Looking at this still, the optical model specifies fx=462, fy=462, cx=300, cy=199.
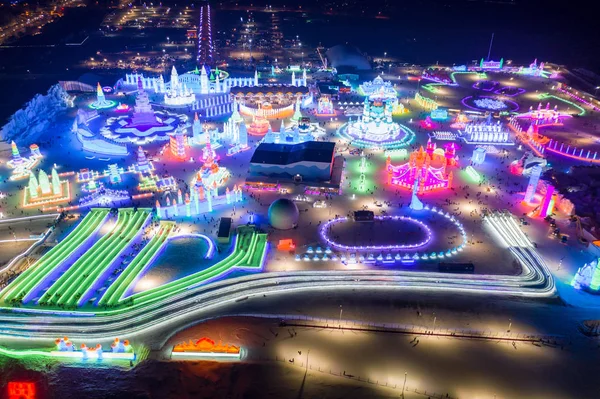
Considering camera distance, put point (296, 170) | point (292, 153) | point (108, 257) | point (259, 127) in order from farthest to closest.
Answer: point (259, 127), point (292, 153), point (296, 170), point (108, 257)

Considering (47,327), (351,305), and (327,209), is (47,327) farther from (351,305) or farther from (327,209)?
(327,209)

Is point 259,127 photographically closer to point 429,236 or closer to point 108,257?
point 429,236

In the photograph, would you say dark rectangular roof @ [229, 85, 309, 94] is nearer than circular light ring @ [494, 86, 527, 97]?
Yes

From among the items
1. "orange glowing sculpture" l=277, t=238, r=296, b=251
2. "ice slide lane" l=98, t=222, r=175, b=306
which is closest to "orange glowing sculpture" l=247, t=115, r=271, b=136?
"ice slide lane" l=98, t=222, r=175, b=306

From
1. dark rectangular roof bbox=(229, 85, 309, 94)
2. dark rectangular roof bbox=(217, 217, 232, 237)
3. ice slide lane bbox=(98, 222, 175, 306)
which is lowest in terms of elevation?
ice slide lane bbox=(98, 222, 175, 306)

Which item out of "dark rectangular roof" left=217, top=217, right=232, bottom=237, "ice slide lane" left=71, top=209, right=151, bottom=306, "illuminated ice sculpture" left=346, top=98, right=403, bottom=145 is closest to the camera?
"ice slide lane" left=71, top=209, right=151, bottom=306

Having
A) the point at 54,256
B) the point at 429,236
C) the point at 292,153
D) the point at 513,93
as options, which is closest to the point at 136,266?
the point at 54,256

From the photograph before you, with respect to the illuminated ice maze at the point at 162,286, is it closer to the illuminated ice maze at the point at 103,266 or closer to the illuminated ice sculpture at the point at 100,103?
the illuminated ice maze at the point at 103,266

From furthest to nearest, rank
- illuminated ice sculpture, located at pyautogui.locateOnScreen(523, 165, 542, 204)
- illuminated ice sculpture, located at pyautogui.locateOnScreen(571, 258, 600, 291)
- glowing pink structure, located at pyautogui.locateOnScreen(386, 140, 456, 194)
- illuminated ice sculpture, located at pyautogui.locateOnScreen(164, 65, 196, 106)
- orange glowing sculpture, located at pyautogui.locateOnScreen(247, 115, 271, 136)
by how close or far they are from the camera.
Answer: illuminated ice sculpture, located at pyautogui.locateOnScreen(164, 65, 196, 106)
orange glowing sculpture, located at pyautogui.locateOnScreen(247, 115, 271, 136)
glowing pink structure, located at pyautogui.locateOnScreen(386, 140, 456, 194)
illuminated ice sculpture, located at pyautogui.locateOnScreen(523, 165, 542, 204)
illuminated ice sculpture, located at pyautogui.locateOnScreen(571, 258, 600, 291)

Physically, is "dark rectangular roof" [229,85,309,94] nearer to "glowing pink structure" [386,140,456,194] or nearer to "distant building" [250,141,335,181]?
"distant building" [250,141,335,181]
